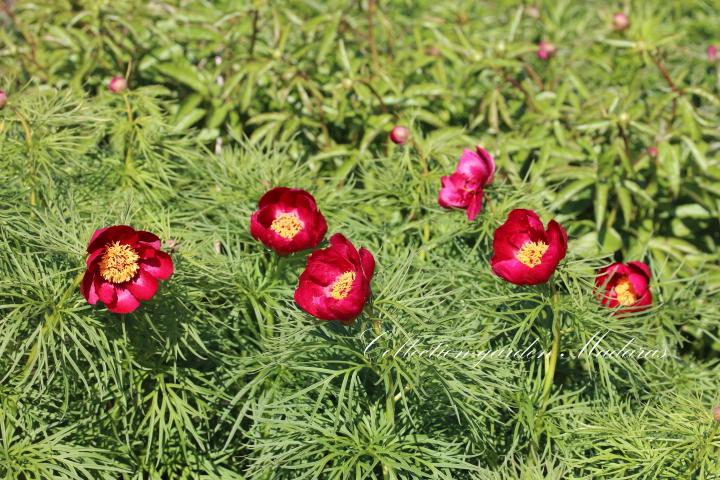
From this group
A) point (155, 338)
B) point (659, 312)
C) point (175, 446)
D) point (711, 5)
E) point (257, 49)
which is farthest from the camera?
point (711, 5)

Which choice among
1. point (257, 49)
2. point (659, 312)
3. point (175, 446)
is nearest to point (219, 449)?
point (175, 446)

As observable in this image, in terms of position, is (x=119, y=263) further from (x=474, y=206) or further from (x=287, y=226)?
(x=474, y=206)

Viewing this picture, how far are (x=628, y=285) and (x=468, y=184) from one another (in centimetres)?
43

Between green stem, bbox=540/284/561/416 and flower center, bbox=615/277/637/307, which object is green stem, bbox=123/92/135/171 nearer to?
green stem, bbox=540/284/561/416

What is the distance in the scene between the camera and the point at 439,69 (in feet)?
9.12

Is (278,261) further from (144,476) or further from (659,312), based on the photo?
(659,312)

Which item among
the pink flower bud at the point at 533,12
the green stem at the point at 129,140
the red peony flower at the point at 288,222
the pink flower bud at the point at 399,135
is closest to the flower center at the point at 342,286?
the red peony flower at the point at 288,222

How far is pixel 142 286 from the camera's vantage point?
1.54 meters

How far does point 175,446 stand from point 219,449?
0.11 meters

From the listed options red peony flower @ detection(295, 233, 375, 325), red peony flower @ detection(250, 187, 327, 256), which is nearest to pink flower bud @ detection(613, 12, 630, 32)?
red peony flower @ detection(250, 187, 327, 256)

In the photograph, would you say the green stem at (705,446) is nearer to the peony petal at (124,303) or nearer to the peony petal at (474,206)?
the peony petal at (474,206)

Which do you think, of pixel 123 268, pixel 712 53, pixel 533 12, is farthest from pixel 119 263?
pixel 712 53

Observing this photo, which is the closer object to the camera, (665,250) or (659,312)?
(659,312)

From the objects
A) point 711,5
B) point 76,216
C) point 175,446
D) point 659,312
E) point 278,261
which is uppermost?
point 76,216
